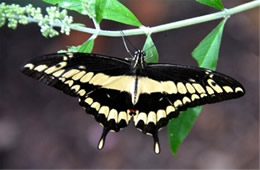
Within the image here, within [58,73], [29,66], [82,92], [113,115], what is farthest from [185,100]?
[29,66]

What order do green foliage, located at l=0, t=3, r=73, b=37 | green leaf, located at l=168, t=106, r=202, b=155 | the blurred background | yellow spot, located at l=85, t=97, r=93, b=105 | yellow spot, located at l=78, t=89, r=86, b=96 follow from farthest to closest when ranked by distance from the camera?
the blurred background < green leaf, located at l=168, t=106, r=202, b=155 < yellow spot, located at l=85, t=97, r=93, b=105 < yellow spot, located at l=78, t=89, r=86, b=96 < green foliage, located at l=0, t=3, r=73, b=37

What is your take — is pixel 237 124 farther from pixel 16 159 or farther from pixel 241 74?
pixel 16 159

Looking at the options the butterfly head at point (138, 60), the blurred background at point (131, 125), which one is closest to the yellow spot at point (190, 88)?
the butterfly head at point (138, 60)

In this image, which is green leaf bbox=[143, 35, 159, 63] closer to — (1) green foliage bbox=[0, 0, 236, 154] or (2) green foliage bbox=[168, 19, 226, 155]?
(1) green foliage bbox=[0, 0, 236, 154]

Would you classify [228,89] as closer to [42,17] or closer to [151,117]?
[151,117]

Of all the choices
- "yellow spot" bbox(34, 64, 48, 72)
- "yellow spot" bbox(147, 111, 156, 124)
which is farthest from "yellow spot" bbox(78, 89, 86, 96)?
"yellow spot" bbox(147, 111, 156, 124)

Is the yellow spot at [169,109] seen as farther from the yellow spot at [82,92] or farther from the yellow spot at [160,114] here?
the yellow spot at [82,92]

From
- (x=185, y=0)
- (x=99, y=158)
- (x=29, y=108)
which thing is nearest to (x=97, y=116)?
(x=99, y=158)
